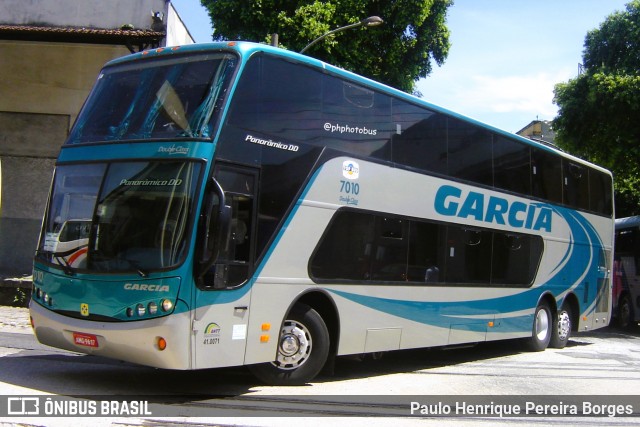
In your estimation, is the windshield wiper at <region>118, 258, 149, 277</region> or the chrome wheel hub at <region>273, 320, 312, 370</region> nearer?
the windshield wiper at <region>118, 258, 149, 277</region>

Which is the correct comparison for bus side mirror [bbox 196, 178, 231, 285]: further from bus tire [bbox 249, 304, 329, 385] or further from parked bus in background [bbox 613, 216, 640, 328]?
parked bus in background [bbox 613, 216, 640, 328]

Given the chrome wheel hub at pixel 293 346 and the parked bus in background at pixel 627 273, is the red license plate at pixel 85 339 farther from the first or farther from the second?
the parked bus in background at pixel 627 273

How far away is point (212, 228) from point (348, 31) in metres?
15.9

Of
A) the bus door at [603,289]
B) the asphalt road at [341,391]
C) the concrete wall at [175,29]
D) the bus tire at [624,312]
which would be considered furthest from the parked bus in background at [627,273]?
the concrete wall at [175,29]

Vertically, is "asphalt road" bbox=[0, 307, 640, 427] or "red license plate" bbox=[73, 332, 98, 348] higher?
"red license plate" bbox=[73, 332, 98, 348]

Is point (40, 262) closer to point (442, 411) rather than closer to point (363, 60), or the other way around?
point (442, 411)

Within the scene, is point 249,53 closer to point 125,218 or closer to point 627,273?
point 125,218

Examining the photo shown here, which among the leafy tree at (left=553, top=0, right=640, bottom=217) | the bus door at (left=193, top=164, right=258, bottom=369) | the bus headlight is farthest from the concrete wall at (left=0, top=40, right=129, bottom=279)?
the leafy tree at (left=553, top=0, right=640, bottom=217)

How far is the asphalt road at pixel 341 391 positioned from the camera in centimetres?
663

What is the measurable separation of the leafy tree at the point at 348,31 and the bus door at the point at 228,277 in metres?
13.9

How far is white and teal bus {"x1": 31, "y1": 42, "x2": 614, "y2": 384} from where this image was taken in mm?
6730

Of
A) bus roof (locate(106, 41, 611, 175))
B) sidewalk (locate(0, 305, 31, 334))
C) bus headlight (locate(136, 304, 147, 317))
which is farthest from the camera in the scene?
sidewalk (locate(0, 305, 31, 334))

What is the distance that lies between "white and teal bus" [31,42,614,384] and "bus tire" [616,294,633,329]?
12658 millimetres

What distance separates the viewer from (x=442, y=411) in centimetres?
747
